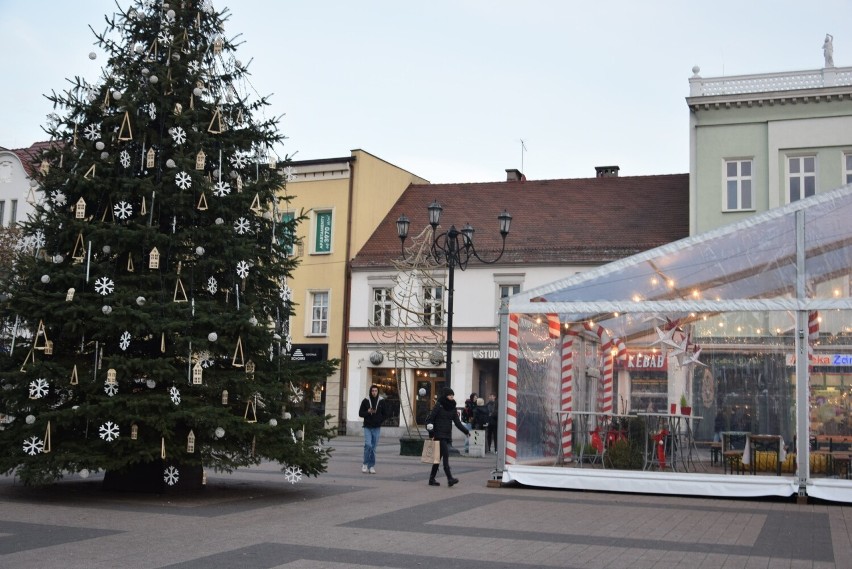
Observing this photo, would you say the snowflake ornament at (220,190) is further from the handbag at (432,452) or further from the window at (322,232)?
the window at (322,232)

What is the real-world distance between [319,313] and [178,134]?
27.8 m

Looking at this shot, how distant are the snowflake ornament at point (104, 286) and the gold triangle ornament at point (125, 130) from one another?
2180 millimetres

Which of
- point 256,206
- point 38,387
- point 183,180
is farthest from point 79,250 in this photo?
point 256,206

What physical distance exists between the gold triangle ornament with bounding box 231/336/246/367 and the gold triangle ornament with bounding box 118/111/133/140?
337cm

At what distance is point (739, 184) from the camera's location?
3434 centimetres

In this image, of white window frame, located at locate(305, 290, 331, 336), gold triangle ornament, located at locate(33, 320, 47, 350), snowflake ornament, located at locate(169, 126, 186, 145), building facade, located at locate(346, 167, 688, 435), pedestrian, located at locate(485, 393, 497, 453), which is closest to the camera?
gold triangle ornament, located at locate(33, 320, 47, 350)

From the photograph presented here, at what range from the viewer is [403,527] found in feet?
38.9

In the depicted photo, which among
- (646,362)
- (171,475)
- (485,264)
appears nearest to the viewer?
(171,475)

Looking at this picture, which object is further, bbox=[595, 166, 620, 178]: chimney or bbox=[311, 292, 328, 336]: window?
bbox=[595, 166, 620, 178]: chimney

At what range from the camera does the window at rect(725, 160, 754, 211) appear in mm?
34188

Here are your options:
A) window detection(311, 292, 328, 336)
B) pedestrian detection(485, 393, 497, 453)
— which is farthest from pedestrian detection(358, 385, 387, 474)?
window detection(311, 292, 328, 336)

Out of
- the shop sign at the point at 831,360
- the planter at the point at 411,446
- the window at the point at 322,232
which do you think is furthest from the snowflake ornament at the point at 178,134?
the window at the point at 322,232

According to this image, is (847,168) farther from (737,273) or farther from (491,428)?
(737,273)

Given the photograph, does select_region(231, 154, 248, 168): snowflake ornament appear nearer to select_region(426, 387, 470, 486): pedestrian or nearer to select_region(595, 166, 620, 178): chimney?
select_region(426, 387, 470, 486): pedestrian
